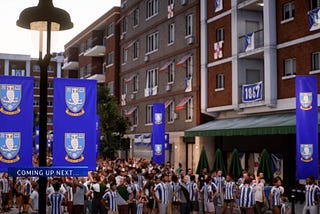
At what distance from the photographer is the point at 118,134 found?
4850cm

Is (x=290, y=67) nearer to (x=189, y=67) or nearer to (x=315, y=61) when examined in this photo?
(x=315, y=61)

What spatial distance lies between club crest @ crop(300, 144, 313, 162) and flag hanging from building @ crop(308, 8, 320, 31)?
10114 mm

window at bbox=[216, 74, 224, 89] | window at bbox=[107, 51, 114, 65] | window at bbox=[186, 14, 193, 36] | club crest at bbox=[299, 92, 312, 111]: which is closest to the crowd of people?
club crest at bbox=[299, 92, 312, 111]

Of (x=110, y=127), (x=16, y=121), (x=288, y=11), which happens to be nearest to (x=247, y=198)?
(x=16, y=121)

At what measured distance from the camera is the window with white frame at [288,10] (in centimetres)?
2944

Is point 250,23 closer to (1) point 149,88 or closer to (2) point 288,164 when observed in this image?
(2) point 288,164

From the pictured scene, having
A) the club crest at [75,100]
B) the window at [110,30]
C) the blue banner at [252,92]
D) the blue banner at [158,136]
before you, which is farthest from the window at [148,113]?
the club crest at [75,100]

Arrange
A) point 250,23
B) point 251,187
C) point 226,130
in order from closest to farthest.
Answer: point 251,187, point 226,130, point 250,23

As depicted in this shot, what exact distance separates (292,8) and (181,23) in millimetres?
12557

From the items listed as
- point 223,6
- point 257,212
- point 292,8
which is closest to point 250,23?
point 223,6

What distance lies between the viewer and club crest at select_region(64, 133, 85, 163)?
17.0 m

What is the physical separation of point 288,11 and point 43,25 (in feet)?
79.1

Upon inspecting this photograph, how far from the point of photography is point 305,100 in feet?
63.2

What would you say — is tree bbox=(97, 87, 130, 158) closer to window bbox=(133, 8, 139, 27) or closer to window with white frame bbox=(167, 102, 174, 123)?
Result: window with white frame bbox=(167, 102, 174, 123)
